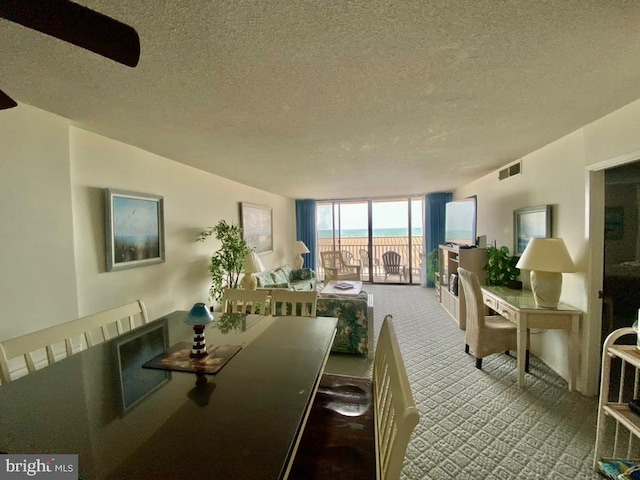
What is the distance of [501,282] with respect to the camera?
10.5 ft

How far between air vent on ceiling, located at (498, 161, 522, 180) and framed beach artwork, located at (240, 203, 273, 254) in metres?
3.92

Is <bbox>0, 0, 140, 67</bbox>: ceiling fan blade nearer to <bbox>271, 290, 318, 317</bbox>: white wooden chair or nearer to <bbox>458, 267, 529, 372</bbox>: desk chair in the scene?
<bbox>271, 290, 318, 317</bbox>: white wooden chair

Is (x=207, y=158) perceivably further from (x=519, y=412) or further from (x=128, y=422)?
(x=519, y=412)

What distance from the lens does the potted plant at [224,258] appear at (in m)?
3.43

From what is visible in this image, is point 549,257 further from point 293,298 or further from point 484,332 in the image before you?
point 293,298

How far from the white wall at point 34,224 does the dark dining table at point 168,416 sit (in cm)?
74

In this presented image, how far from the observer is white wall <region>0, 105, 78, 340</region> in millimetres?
1563

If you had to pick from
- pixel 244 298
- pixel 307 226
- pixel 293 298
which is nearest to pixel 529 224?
pixel 293 298

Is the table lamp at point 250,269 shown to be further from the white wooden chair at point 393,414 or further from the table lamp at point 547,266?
the table lamp at point 547,266

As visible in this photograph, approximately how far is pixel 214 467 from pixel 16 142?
2224 mm

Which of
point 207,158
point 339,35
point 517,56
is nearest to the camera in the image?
point 339,35

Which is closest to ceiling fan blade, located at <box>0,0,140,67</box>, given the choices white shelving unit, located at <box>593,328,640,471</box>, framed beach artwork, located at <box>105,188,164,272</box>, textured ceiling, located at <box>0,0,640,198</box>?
textured ceiling, located at <box>0,0,640,198</box>

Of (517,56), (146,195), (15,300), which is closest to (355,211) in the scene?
(146,195)

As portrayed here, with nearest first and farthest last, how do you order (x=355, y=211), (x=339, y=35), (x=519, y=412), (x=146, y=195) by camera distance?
(x=339, y=35) → (x=519, y=412) → (x=146, y=195) → (x=355, y=211)
